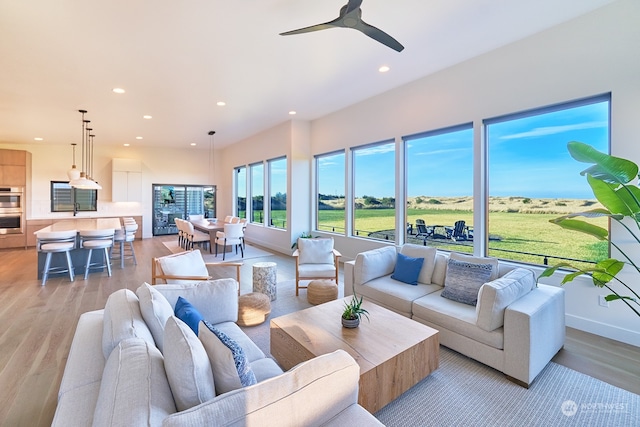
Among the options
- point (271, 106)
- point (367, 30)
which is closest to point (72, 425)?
point (367, 30)

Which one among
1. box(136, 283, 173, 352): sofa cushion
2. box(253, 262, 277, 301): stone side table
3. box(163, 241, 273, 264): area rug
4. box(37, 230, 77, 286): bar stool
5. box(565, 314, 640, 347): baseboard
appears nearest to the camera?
box(136, 283, 173, 352): sofa cushion

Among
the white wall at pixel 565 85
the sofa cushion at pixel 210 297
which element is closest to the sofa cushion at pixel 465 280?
the white wall at pixel 565 85

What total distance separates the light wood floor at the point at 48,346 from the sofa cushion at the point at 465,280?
2.88 ft

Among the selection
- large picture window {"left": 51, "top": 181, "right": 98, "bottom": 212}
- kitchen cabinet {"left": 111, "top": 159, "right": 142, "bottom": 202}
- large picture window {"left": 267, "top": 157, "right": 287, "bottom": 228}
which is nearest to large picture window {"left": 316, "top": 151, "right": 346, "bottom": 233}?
large picture window {"left": 267, "top": 157, "right": 287, "bottom": 228}

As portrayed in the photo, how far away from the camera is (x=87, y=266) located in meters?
5.04

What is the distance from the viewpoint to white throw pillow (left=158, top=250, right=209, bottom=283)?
2984 mm

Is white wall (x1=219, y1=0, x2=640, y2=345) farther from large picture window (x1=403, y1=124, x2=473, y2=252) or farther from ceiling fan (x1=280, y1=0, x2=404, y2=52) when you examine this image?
ceiling fan (x1=280, y1=0, x2=404, y2=52)

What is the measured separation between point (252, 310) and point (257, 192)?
240 inches

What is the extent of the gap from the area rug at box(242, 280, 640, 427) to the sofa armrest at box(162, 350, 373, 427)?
0.94m

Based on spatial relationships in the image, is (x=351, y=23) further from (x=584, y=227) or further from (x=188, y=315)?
(x=188, y=315)

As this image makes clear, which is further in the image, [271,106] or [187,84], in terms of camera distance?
[271,106]

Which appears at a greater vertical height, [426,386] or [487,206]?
[487,206]

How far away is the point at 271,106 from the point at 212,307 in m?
4.60

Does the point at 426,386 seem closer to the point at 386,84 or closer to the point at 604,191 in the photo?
the point at 604,191
